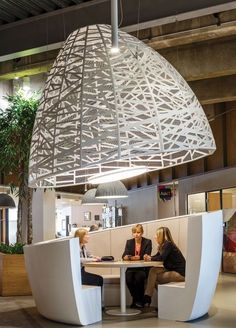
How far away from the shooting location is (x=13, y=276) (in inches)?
409

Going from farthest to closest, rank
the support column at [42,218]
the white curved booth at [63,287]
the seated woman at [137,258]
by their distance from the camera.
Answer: the support column at [42,218] < the seated woman at [137,258] < the white curved booth at [63,287]

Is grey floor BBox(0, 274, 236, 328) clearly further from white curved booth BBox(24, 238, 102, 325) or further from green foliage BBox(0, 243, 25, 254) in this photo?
green foliage BBox(0, 243, 25, 254)

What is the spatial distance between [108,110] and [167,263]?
3745 mm

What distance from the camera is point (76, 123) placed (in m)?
4.87

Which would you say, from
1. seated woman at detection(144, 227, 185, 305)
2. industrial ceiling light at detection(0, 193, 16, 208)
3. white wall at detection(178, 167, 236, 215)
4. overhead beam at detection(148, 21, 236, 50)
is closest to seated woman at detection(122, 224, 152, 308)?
seated woman at detection(144, 227, 185, 305)

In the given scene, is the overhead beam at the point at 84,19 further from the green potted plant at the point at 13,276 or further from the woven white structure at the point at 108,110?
the green potted plant at the point at 13,276

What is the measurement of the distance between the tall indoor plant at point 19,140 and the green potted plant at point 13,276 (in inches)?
22.0

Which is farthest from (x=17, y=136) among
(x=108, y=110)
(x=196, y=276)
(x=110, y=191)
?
(x=108, y=110)

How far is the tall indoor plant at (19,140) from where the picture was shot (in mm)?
10891

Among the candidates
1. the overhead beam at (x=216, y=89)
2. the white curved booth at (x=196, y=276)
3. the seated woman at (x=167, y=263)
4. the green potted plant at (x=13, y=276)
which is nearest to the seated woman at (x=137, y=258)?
the seated woman at (x=167, y=263)

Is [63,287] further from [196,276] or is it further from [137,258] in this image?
[196,276]

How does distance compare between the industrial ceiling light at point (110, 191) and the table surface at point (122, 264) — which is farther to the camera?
the industrial ceiling light at point (110, 191)

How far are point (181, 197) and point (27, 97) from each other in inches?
304

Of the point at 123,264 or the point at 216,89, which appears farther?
the point at 216,89
